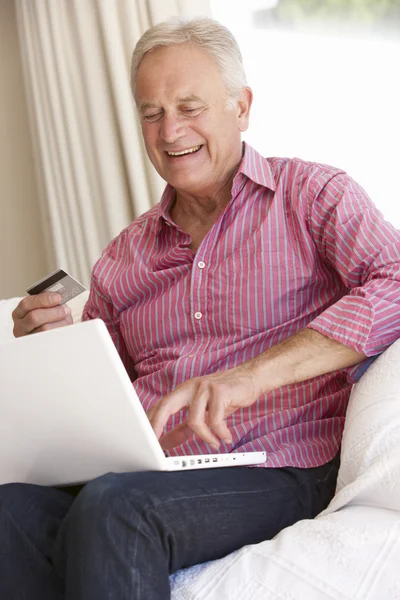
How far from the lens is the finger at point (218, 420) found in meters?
1.28

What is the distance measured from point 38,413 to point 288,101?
1998 millimetres

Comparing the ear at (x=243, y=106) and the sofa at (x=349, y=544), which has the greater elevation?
the ear at (x=243, y=106)

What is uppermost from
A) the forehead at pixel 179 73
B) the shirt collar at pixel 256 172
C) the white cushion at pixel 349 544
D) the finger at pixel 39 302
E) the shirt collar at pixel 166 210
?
the forehead at pixel 179 73

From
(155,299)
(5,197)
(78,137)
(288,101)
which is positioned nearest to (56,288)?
(155,299)

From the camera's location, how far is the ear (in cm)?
181

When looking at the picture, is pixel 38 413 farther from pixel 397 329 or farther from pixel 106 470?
pixel 397 329

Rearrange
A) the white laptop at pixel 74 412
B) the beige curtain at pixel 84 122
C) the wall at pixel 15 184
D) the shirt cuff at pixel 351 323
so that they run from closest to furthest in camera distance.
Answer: the white laptop at pixel 74 412, the shirt cuff at pixel 351 323, the beige curtain at pixel 84 122, the wall at pixel 15 184

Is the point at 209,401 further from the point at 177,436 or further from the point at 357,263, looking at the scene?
the point at 357,263

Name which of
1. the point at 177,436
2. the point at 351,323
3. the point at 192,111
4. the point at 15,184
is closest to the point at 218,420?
the point at 177,436

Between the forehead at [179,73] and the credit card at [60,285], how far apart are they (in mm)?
411

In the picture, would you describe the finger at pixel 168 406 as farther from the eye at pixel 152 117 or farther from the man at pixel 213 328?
the eye at pixel 152 117

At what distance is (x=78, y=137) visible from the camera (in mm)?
3322

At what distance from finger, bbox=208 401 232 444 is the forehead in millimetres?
708

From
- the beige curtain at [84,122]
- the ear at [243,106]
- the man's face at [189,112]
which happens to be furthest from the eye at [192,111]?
the beige curtain at [84,122]
